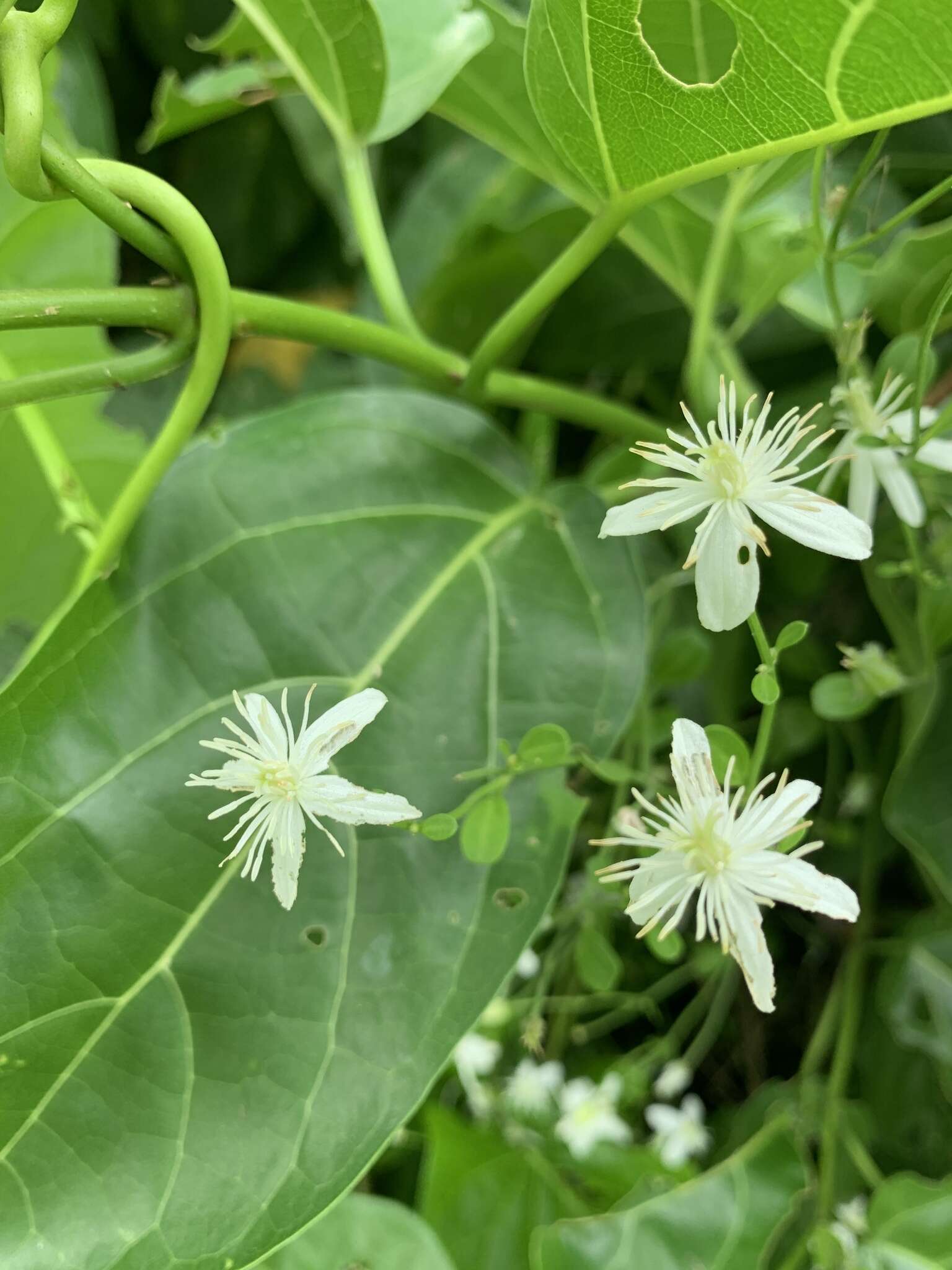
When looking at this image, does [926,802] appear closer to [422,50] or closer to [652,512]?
[652,512]

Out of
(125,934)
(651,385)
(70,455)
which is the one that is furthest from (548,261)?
(125,934)

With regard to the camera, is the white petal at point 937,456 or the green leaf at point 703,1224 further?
the green leaf at point 703,1224

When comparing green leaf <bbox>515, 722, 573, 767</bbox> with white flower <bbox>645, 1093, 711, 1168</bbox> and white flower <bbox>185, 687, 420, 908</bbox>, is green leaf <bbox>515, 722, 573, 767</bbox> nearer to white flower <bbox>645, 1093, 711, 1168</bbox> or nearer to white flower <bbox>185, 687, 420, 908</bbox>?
white flower <bbox>185, 687, 420, 908</bbox>

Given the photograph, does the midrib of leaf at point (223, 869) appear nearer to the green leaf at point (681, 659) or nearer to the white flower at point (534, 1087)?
the green leaf at point (681, 659)

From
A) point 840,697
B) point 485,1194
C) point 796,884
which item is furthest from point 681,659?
point 485,1194

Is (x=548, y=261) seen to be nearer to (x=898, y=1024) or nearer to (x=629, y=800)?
(x=629, y=800)

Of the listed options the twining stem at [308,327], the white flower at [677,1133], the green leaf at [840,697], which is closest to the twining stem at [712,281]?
the twining stem at [308,327]
